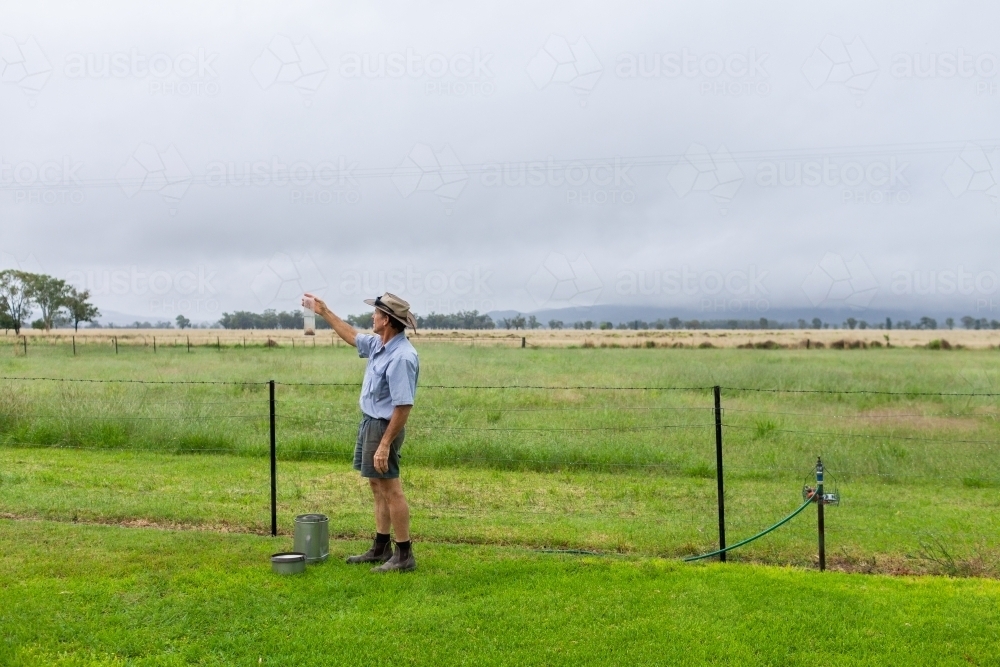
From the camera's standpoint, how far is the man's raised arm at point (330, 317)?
20.7 ft

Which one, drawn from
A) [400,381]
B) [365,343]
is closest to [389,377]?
[400,381]

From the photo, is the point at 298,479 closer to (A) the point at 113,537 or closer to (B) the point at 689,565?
(A) the point at 113,537

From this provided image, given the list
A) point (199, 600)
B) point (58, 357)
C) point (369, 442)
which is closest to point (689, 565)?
point (369, 442)

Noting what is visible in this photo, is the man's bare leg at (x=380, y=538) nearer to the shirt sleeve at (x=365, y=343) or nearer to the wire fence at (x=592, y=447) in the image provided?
the shirt sleeve at (x=365, y=343)

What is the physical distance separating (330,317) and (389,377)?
973 millimetres

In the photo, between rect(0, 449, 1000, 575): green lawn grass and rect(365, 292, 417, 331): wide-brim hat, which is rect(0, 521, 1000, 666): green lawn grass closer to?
rect(0, 449, 1000, 575): green lawn grass

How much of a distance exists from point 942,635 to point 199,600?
492 cm

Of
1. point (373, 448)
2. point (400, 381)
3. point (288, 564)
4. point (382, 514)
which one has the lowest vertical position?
point (288, 564)

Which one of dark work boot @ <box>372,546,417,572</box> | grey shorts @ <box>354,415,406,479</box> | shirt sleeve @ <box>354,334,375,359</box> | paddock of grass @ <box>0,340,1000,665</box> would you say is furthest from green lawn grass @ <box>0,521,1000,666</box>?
shirt sleeve @ <box>354,334,375,359</box>

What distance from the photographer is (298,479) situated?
10.4 m

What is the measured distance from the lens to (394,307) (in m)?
5.83

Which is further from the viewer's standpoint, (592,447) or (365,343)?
(592,447)

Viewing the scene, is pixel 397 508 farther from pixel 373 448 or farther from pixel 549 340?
pixel 549 340

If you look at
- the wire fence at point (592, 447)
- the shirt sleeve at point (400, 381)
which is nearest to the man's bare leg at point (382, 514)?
the shirt sleeve at point (400, 381)
